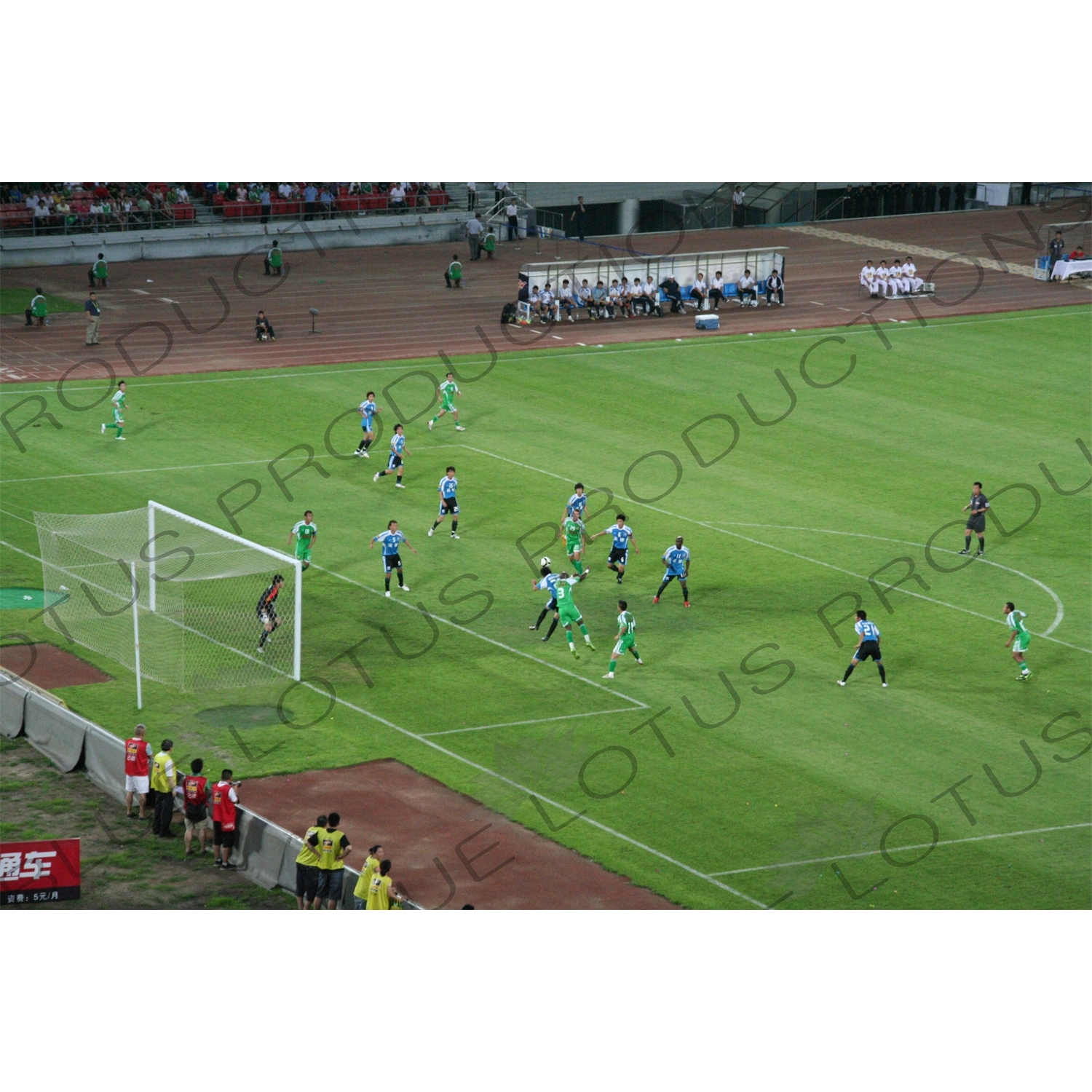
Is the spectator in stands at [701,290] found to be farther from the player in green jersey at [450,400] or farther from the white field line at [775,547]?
the white field line at [775,547]

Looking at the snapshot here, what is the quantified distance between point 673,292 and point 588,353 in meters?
7.16

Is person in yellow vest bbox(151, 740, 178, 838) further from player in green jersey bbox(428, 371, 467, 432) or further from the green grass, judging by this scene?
the green grass

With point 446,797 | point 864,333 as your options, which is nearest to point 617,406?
point 864,333

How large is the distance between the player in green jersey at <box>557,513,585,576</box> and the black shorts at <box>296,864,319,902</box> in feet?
44.4

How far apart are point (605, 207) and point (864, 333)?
711 inches

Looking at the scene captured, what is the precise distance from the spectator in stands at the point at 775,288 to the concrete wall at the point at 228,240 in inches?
612

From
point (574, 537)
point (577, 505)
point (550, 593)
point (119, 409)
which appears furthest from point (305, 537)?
point (119, 409)

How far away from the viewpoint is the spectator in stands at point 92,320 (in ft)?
176

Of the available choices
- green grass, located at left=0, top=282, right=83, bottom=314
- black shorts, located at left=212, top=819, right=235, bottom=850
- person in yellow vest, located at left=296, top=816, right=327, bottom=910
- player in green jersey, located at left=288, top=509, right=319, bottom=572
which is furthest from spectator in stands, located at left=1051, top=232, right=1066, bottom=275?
person in yellow vest, located at left=296, top=816, right=327, bottom=910

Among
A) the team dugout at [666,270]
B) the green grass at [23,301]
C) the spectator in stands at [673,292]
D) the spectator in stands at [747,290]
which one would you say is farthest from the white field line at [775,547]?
the spectator in stands at [747,290]

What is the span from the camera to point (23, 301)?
59625 mm

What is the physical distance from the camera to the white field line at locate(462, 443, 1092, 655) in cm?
3475

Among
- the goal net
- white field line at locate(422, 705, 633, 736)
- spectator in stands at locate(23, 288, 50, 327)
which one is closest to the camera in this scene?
white field line at locate(422, 705, 633, 736)

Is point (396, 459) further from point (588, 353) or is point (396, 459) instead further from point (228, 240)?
point (228, 240)
